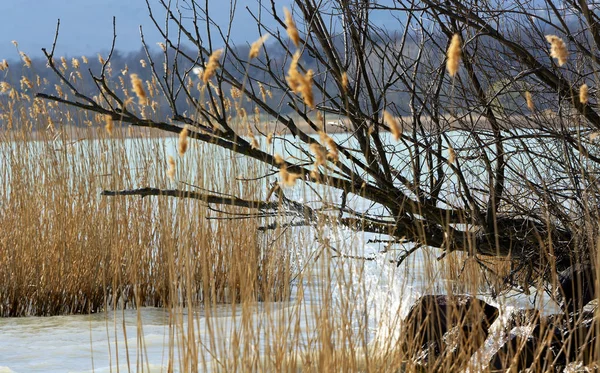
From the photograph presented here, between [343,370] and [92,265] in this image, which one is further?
[92,265]

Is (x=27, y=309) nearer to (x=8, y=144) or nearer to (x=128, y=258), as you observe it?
(x=128, y=258)

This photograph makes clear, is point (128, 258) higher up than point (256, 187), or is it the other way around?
point (256, 187)

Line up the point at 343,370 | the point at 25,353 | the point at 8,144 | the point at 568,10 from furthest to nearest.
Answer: the point at 8,144, the point at 25,353, the point at 568,10, the point at 343,370

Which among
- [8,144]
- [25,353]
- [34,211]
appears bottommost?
[25,353]

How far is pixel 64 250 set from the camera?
152 inches

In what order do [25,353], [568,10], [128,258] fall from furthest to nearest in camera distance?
1. [128,258]
2. [25,353]
3. [568,10]

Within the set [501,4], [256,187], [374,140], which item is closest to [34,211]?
[256,187]

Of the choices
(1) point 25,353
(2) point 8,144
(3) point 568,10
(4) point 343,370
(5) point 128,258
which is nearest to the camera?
(4) point 343,370

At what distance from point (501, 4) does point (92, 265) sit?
244 cm

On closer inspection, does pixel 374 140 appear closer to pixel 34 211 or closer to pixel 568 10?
pixel 568 10

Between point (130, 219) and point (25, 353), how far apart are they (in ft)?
3.06

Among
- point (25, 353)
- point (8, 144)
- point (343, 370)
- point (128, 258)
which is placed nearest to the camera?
point (343, 370)

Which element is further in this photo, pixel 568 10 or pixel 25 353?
pixel 25 353

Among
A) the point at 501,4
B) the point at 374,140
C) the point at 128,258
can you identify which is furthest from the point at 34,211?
the point at 501,4
